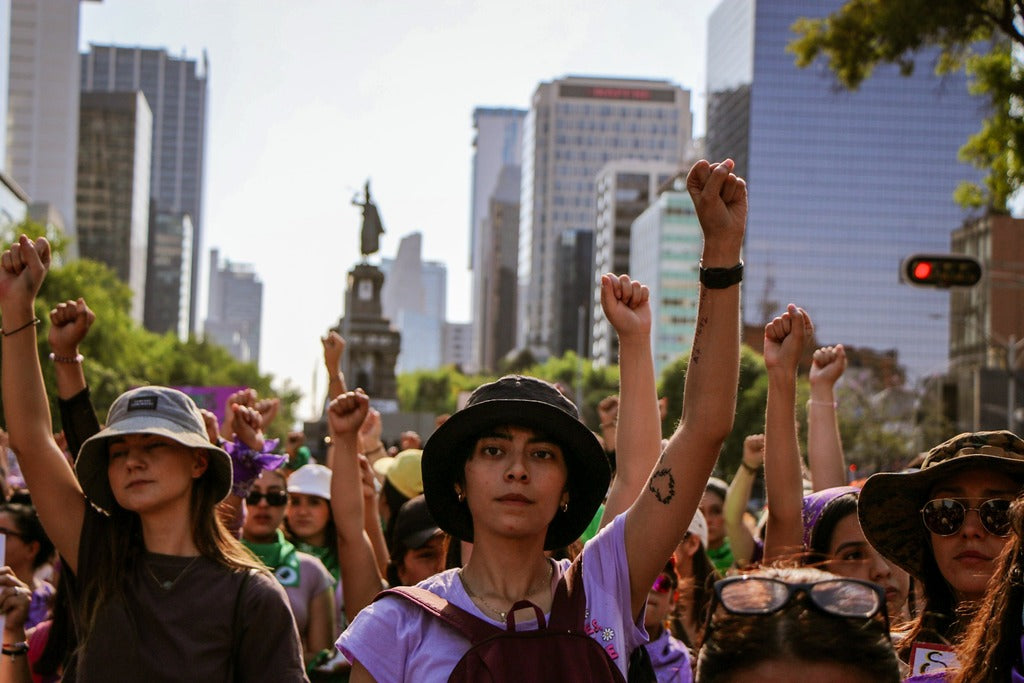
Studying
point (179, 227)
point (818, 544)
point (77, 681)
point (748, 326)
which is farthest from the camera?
point (179, 227)

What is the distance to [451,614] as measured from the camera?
2.67 meters

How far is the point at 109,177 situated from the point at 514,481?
486 feet

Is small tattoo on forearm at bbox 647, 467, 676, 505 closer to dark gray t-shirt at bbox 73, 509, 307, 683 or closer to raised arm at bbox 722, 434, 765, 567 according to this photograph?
dark gray t-shirt at bbox 73, 509, 307, 683

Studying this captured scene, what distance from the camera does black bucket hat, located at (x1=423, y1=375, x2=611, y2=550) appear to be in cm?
285

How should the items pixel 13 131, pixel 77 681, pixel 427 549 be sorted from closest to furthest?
pixel 77 681, pixel 427 549, pixel 13 131

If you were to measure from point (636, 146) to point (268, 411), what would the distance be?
16843 centimetres

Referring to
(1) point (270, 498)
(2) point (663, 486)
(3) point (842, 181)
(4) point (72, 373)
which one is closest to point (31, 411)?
(4) point (72, 373)

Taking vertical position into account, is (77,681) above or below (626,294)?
below

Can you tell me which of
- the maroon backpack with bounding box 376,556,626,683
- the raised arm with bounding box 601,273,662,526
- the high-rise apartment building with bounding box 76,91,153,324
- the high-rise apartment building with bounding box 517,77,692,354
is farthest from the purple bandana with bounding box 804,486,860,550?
the high-rise apartment building with bounding box 517,77,692,354

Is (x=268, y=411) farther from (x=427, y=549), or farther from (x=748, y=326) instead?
(x=748, y=326)

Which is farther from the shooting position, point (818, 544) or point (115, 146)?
point (115, 146)

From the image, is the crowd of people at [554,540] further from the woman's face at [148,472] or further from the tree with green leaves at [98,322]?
the tree with green leaves at [98,322]

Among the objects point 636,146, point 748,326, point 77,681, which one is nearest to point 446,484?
point 77,681

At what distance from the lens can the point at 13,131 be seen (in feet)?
445
